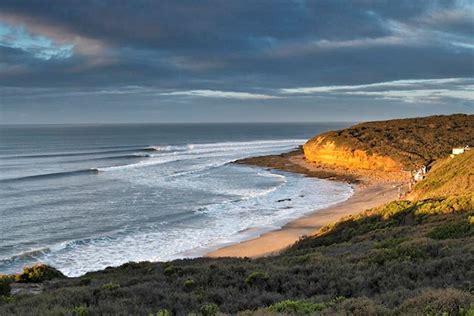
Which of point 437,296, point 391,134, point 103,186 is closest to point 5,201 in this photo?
point 103,186

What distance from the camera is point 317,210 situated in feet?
121

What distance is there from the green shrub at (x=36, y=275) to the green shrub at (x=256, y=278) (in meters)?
7.22

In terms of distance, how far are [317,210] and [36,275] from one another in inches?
1019

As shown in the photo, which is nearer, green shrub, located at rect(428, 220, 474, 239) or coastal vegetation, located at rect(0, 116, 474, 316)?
coastal vegetation, located at rect(0, 116, 474, 316)

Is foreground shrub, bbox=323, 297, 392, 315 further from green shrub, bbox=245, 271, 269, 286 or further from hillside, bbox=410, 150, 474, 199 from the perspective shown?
hillside, bbox=410, 150, 474, 199

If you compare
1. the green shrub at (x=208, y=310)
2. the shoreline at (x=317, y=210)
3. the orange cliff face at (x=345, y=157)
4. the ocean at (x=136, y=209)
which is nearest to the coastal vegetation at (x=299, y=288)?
the green shrub at (x=208, y=310)

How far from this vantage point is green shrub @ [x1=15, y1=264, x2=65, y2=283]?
45.9ft

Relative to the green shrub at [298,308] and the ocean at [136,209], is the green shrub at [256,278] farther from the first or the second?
the ocean at [136,209]

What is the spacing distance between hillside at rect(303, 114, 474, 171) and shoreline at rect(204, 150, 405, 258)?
379cm

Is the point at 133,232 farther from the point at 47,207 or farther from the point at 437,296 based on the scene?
the point at 437,296

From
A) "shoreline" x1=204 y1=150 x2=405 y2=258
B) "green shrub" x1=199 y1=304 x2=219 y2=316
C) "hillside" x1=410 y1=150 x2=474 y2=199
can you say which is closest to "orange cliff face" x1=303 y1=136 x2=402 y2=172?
"shoreline" x1=204 y1=150 x2=405 y2=258

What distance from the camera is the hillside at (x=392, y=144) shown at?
65000 mm

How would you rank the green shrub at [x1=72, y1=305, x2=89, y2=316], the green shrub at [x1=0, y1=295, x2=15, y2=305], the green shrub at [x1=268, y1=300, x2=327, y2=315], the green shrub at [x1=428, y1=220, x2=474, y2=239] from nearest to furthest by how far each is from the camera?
the green shrub at [x1=268, y1=300, x2=327, y2=315]
the green shrub at [x1=72, y1=305, x2=89, y2=316]
the green shrub at [x1=0, y1=295, x2=15, y2=305]
the green shrub at [x1=428, y1=220, x2=474, y2=239]

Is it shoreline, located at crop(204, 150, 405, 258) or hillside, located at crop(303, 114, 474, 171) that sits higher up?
hillside, located at crop(303, 114, 474, 171)
